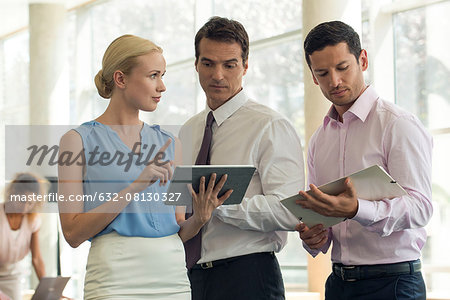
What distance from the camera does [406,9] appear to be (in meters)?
6.75

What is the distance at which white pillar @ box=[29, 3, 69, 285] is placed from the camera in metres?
10.7

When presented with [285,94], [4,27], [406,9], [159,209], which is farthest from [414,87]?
[4,27]

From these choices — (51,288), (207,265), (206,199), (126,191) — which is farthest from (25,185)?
(126,191)

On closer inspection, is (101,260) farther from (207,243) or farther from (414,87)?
(414,87)

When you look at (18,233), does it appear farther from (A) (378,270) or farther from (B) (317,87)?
(A) (378,270)

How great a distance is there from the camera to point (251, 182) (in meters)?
2.87

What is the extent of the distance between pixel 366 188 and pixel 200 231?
798 mm

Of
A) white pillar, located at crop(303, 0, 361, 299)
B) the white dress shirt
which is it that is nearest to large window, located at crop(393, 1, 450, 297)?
white pillar, located at crop(303, 0, 361, 299)

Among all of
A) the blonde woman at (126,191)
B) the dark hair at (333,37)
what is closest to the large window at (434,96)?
the dark hair at (333,37)

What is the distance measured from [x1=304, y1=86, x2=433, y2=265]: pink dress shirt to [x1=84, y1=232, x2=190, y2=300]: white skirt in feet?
2.33

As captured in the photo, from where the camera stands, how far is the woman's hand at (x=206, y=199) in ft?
7.66

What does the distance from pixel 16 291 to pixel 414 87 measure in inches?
169

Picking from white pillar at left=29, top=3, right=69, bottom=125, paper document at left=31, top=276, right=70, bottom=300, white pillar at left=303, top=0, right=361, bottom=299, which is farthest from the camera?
white pillar at left=29, top=3, right=69, bottom=125

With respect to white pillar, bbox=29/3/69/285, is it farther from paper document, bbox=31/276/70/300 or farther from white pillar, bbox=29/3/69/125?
paper document, bbox=31/276/70/300
